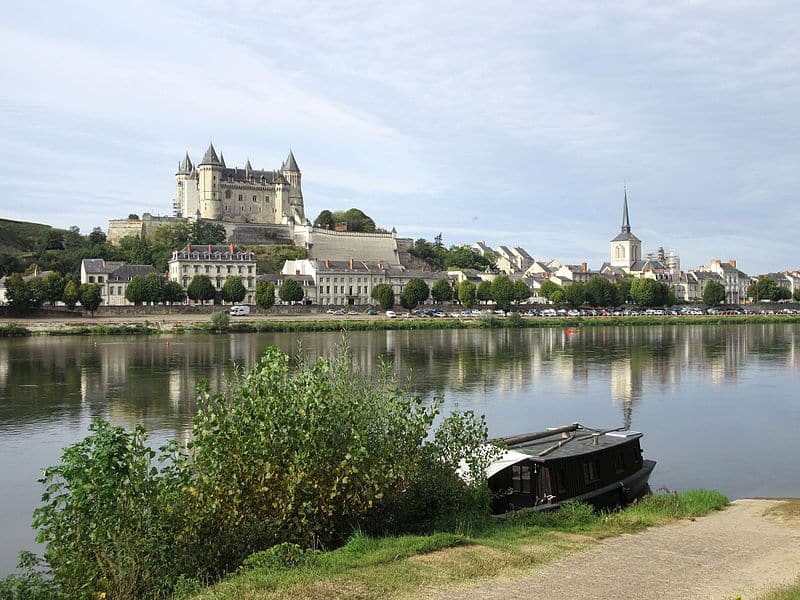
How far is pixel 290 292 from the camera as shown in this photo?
253 feet

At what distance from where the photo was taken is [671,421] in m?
21.2

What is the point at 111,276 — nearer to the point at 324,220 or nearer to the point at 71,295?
the point at 71,295

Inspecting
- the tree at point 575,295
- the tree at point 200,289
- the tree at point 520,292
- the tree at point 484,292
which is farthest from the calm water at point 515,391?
the tree at point 575,295

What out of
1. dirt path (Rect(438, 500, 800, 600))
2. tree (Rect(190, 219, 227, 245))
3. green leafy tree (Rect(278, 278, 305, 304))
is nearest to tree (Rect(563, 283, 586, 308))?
green leafy tree (Rect(278, 278, 305, 304))

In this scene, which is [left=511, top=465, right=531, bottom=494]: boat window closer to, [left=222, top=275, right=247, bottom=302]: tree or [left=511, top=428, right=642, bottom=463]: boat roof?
[left=511, top=428, right=642, bottom=463]: boat roof

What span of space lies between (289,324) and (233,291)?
15.2 metres

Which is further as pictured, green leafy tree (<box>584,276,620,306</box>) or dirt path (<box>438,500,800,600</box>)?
green leafy tree (<box>584,276,620,306</box>)

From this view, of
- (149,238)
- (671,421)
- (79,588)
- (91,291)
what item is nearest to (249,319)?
(91,291)

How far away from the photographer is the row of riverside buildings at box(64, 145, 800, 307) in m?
80.8

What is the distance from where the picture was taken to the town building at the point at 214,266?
7919 cm

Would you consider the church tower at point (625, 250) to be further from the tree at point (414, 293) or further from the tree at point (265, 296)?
the tree at point (265, 296)

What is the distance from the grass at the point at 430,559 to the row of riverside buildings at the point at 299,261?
70.7m

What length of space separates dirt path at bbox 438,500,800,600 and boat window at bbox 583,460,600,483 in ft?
5.61

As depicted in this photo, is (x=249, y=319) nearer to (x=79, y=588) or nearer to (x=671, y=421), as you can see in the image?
(x=671, y=421)
